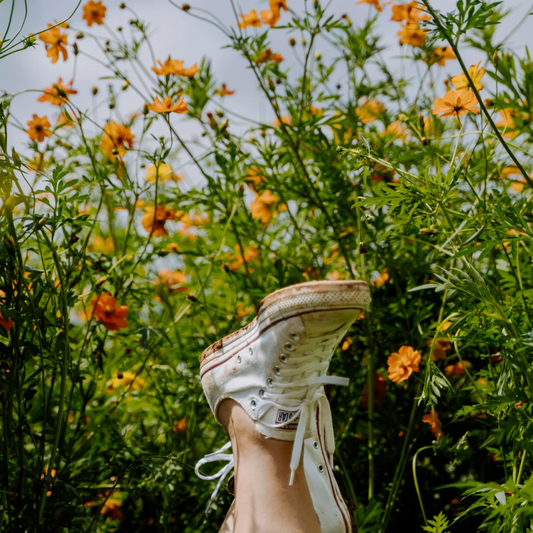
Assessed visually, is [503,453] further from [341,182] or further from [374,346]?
[341,182]

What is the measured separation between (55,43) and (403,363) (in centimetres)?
118

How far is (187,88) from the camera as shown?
70.3 inches

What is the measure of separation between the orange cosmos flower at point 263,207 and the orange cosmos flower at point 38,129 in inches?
25.2

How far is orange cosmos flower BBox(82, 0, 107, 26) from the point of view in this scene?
5.52 ft

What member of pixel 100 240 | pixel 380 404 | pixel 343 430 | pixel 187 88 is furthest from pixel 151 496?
pixel 100 240

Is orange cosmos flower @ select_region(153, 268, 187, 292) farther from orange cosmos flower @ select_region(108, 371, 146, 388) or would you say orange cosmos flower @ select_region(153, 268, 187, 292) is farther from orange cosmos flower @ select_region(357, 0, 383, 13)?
orange cosmos flower @ select_region(357, 0, 383, 13)

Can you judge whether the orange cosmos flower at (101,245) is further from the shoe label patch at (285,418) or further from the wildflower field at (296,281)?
the shoe label patch at (285,418)

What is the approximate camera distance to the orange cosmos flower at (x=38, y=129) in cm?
152

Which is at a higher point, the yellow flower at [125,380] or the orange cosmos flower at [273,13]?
the orange cosmos flower at [273,13]

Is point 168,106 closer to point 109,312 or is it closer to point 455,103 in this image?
point 109,312

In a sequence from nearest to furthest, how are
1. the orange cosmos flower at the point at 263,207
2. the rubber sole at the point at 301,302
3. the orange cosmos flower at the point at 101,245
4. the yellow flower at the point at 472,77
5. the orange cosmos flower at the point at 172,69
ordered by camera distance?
the rubber sole at the point at 301,302, the yellow flower at the point at 472,77, the orange cosmos flower at the point at 172,69, the orange cosmos flower at the point at 263,207, the orange cosmos flower at the point at 101,245

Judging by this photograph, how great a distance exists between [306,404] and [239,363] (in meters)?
0.14

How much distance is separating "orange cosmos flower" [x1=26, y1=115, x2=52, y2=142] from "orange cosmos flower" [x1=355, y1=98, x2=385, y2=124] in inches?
34.2

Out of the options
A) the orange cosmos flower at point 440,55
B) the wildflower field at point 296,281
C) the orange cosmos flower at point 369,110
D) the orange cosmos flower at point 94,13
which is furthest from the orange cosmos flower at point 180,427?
the orange cosmos flower at point 440,55
